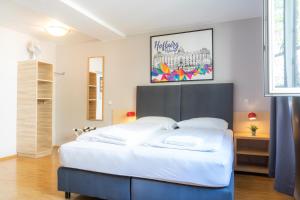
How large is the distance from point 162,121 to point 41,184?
76.7 inches

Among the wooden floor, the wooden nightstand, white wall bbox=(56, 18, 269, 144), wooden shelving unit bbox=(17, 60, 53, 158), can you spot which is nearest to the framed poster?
white wall bbox=(56, 18, 269, 144)

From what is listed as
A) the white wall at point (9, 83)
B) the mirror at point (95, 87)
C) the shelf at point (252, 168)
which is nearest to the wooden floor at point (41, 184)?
the shelf at point (252, 168)

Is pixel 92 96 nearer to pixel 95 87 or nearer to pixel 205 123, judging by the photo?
pixel 95 87

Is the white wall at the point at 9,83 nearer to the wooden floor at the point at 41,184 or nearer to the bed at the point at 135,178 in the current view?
the wooden floor at the point at 41,184

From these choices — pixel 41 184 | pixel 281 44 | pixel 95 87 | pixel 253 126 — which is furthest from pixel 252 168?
pixel 95 87

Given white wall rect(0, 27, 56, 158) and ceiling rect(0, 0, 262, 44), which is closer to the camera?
ceiling rect(0, 0, 262, 44)

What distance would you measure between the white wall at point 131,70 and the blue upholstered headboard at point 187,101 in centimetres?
20

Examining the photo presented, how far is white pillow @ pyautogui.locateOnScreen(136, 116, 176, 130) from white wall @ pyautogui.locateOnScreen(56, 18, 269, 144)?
2.12ft

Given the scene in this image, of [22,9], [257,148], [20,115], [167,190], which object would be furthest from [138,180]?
[20,115]

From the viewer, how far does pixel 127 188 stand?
209 centimetres

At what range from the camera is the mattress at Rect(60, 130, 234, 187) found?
1.81 m

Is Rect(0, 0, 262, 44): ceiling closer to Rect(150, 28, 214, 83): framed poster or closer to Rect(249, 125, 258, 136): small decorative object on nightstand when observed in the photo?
Rect(150, 28, 214, 83): framed poster

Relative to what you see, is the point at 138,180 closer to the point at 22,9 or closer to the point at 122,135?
the point at 122,135

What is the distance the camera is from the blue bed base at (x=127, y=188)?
6.04 ft
